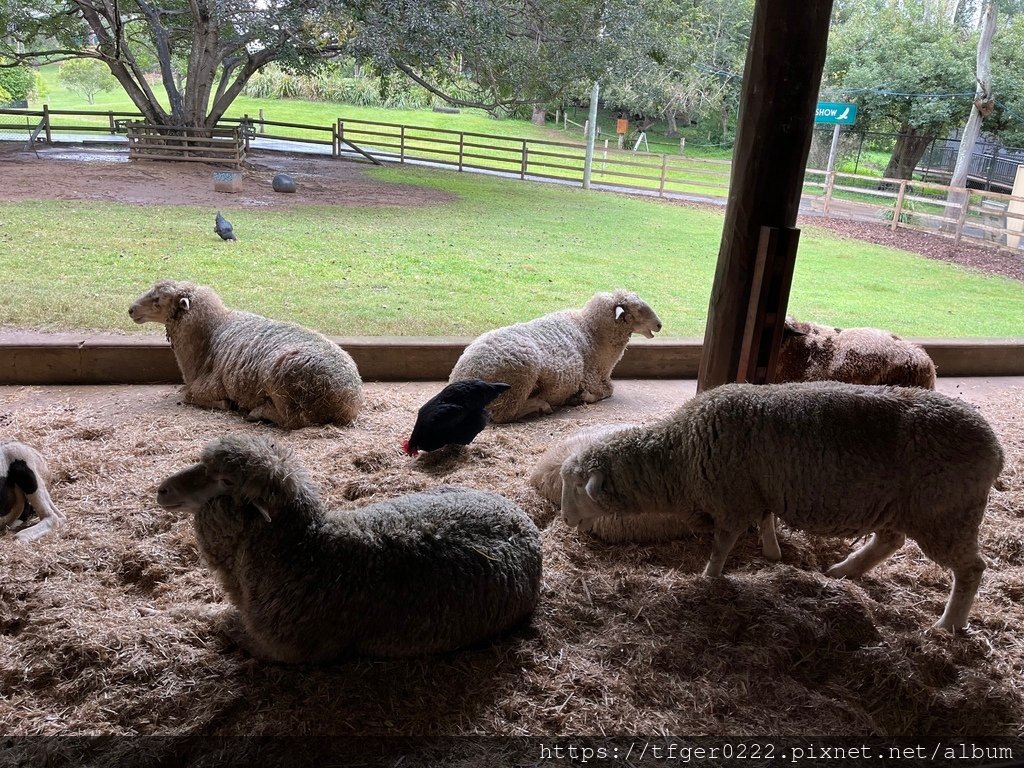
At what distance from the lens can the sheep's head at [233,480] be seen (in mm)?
2287

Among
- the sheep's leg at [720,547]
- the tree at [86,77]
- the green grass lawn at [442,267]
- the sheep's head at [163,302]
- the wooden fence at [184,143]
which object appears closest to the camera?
the sheep's leg at [720,547]

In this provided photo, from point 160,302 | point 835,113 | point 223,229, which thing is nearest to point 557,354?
point 160,302

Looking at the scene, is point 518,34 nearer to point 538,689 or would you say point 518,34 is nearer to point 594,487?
point 594,487

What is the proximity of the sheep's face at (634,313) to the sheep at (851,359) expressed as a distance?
1.10 meters

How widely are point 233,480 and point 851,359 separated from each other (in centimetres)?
461

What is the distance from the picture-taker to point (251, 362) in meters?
5.00

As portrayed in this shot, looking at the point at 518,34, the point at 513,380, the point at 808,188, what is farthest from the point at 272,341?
the point at 808,188

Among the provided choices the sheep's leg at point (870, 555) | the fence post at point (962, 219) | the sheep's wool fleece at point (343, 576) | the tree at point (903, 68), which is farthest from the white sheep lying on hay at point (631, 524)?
the fence post at point (962, 219)

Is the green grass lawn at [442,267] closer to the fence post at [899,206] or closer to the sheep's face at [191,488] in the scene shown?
the fence post at [899,206]

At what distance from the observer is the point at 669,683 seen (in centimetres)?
248

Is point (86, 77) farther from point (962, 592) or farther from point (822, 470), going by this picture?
point (962, 592)

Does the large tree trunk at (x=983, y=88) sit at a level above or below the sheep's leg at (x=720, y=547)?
above

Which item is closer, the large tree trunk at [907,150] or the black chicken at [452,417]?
the black chicken at [452,417]

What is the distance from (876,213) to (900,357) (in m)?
4.82
